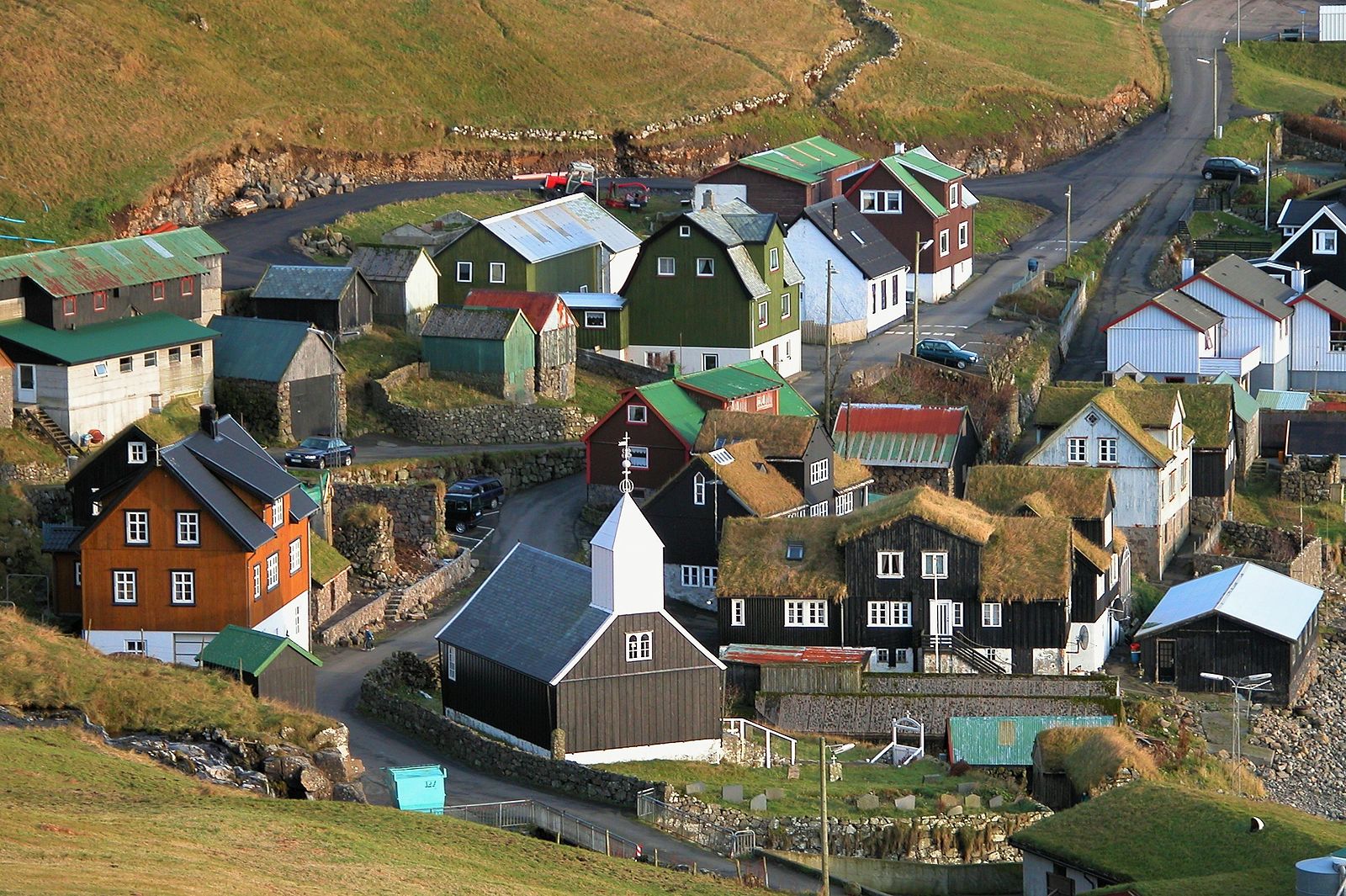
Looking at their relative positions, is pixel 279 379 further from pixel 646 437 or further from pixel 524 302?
pixel 646 437

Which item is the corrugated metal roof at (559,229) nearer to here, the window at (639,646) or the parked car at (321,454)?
the parked car at (321,454)

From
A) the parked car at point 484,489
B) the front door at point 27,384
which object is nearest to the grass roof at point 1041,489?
the parked car at point 484,489

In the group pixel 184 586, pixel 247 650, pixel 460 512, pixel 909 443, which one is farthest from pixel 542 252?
pixel 247 650

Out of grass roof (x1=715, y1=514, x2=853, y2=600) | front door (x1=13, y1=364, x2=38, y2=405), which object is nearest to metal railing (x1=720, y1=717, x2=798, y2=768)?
grass roof (x1=715, y1=514, x2=853, y2=600)

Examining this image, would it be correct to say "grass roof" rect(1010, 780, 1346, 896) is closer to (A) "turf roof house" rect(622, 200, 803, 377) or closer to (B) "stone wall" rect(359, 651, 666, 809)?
(B) "stone wall" rect(359, 651, 666, 809)

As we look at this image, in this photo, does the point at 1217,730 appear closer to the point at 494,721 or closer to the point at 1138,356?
the point at 494,721

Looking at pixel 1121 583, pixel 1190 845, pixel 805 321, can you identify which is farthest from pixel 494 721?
pixel 805 321
